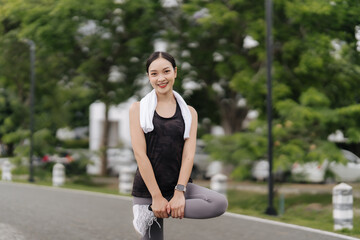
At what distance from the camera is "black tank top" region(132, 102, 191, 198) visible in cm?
371

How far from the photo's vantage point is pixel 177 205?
3.56 meters

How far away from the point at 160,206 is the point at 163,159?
297 mm

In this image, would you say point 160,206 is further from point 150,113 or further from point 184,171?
point 150,113

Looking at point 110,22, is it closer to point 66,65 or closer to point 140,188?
point 66,65

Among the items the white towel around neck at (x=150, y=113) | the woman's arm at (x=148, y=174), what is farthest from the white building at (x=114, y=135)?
the woman's arm at (x=148, y=174)

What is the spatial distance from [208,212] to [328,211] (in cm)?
1152

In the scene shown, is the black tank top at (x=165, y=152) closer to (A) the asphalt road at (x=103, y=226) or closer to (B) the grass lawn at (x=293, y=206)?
(A) the asphalt road at (x=103, y=226)

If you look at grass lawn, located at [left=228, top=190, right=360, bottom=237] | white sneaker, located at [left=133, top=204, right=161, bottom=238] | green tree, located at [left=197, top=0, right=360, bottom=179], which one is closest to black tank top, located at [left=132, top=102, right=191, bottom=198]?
white sneaker, located at [left=133, top=204, right=161, bottom=238]

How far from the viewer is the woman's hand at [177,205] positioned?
3.56 meters

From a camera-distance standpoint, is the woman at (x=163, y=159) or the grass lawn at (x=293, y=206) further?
the grass lawn at (x=293, y=206)

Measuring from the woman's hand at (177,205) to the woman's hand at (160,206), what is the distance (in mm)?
42

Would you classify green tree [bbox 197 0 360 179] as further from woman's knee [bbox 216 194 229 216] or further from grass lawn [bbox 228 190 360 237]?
woman's knee [bbox 216 194 229 216]

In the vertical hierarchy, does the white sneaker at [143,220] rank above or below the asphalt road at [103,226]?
above

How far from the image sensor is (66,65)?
2498 centimetres
